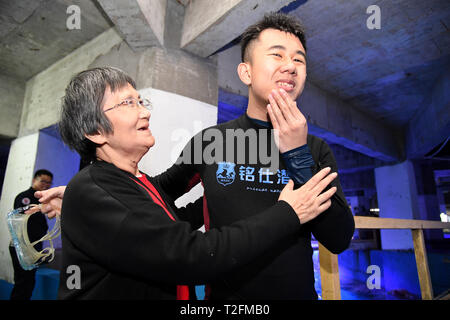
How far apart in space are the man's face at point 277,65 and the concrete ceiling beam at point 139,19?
7.75 ft

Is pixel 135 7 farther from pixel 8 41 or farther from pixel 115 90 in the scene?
pixel 8 41

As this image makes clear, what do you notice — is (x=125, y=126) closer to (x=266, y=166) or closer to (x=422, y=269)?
(x=266, y=166)

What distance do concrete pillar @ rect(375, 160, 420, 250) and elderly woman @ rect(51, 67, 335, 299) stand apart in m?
11.1

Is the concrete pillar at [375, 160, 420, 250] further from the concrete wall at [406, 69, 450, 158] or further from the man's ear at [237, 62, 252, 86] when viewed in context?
the man's ear at [237, 62, 252, 86]

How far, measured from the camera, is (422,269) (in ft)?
9.14

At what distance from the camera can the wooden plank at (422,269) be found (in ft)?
9.00

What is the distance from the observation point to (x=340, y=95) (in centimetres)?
738

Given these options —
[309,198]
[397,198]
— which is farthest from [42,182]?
[397,198]

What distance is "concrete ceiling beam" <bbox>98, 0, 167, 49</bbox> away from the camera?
123 inches

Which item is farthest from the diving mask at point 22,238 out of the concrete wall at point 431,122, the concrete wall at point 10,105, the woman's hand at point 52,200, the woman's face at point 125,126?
the concrete wall at point 431,122
